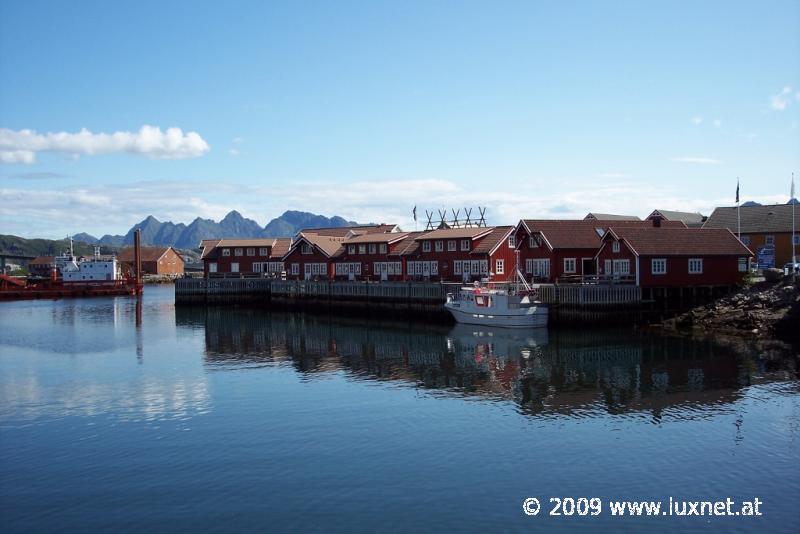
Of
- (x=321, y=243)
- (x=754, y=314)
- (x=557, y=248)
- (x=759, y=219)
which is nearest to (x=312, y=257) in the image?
(x=321, y=243)

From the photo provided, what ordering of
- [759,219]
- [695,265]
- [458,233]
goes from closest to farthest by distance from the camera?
1. [695,265]
2. [458,233]
3. [759,219]

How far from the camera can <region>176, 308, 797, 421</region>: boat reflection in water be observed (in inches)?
1242

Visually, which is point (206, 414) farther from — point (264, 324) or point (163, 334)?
point (264, 324)

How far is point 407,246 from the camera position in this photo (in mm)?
74438

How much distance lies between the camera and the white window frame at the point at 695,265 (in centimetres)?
5634

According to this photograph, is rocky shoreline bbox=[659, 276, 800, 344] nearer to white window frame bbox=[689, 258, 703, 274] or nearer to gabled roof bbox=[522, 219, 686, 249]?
white window frame bbox=[689, 258, 703, 274]

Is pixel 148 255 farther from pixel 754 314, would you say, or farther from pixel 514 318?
pixel 754 314

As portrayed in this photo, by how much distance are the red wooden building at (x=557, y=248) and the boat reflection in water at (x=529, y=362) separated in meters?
10.9

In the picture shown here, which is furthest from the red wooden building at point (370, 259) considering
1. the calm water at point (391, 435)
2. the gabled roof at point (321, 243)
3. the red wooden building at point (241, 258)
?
the calm water at point (391, 435)

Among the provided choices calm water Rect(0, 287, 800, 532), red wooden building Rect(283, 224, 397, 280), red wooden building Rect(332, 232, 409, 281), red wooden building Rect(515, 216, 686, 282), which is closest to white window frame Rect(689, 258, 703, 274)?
red wooden building Rect(515, 216, 686, 282)

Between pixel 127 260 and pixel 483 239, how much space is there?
120 m

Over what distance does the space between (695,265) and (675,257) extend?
1.90 m

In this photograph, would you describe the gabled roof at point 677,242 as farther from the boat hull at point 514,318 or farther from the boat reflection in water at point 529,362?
the boat hull at point 514,318

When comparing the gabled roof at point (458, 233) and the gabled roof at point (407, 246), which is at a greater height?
the gabled roof at point (458, 233)
